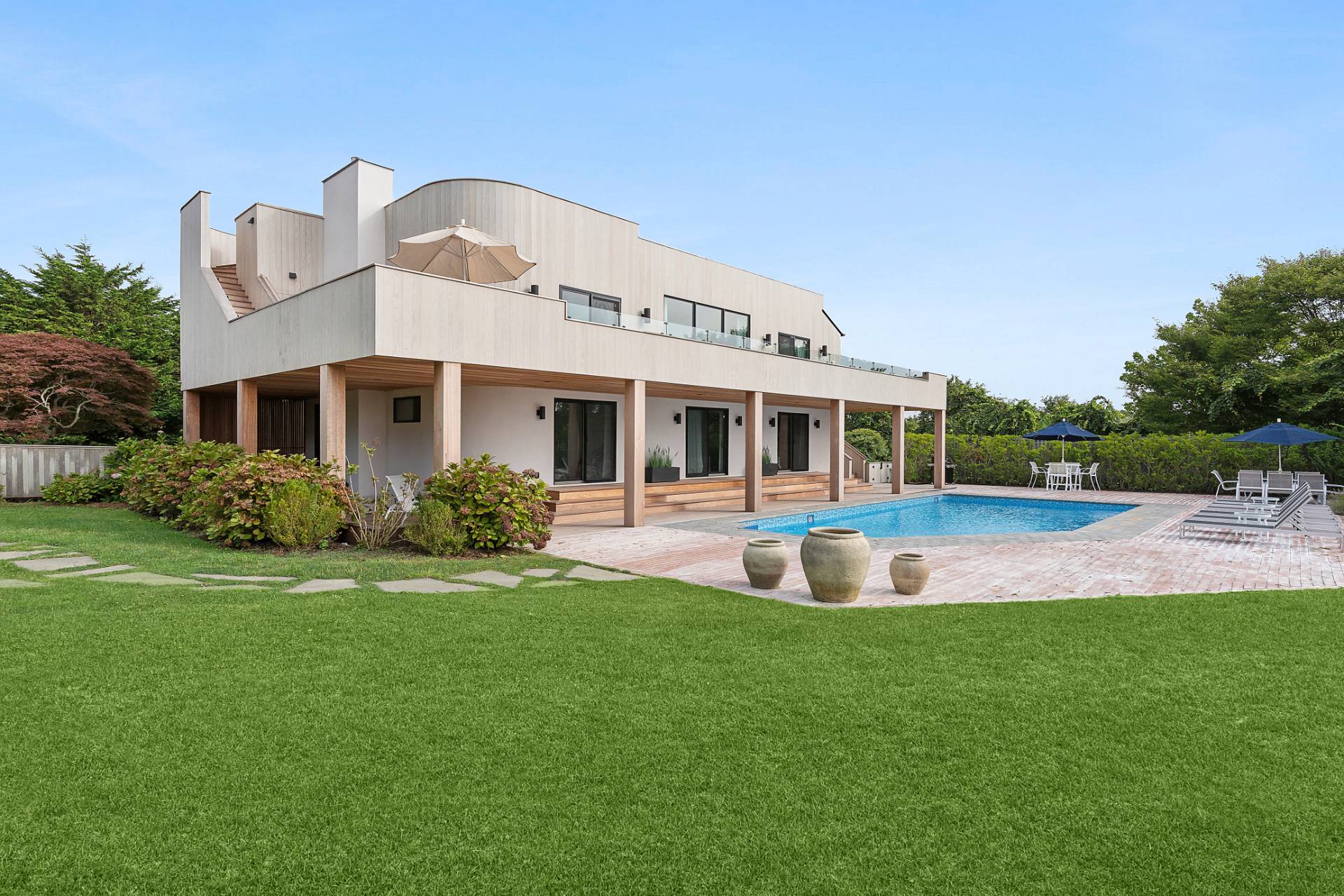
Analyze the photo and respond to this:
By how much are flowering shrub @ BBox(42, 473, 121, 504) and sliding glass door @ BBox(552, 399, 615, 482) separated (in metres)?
9.57

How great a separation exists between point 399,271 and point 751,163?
42.1 ft

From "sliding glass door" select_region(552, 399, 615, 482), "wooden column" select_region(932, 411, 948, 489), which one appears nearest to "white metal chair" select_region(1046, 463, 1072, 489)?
"wooden column" select_region(932, 411, 948, 489)

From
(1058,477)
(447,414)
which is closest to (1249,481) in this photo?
(1058,477)

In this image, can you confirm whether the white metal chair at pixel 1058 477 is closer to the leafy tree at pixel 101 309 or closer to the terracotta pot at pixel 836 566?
the terracotta pot at pixel 836 566

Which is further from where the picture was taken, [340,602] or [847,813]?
[340,602]

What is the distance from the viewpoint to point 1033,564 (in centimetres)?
927

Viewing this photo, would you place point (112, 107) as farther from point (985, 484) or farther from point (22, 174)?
point (985, 484)

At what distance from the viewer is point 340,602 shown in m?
6.42

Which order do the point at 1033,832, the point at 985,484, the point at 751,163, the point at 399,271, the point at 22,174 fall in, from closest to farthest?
1. the point at 1033,832
2. the point at 399,271
3. the point at 751,163
4. the point at 22,174
5. the point at 985,484

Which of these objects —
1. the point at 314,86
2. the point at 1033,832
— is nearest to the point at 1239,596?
the point at 1033,832

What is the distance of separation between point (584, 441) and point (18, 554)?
9.97 meters

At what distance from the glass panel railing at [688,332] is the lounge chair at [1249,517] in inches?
343

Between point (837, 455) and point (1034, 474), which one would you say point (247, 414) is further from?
point (1034, 474)

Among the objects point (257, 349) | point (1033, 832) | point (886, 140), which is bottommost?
point (1033, 832)
